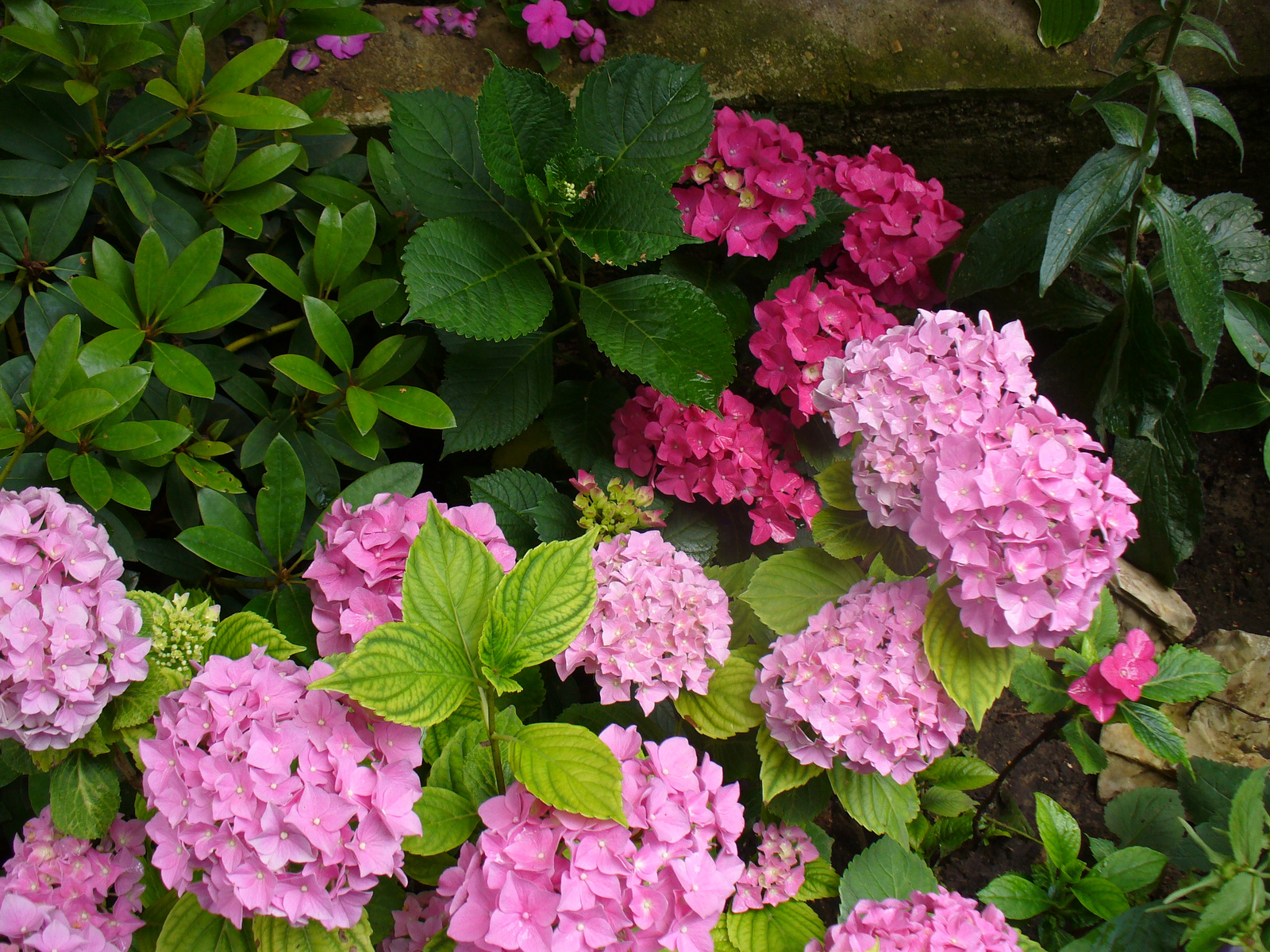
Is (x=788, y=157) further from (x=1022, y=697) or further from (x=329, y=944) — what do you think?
(x=329, y=944)

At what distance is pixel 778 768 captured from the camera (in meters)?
1.14

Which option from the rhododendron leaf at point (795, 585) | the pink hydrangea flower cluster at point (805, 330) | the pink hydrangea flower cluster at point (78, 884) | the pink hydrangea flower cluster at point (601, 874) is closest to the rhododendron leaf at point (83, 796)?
the pink hydrangea flower cluster at point (78, 884)

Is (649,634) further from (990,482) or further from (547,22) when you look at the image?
(547,22)

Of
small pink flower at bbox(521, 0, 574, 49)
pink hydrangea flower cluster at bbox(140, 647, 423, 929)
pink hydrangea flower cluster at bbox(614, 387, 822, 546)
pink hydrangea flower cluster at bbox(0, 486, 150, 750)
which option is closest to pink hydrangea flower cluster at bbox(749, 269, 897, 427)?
pink hydrangea flower cluster at bbox(614, 387, 822, 546)

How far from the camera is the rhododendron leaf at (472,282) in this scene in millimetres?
1289

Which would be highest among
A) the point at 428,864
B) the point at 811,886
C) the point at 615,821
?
the point at 615,821

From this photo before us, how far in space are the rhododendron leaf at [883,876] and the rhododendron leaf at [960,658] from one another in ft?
0.95

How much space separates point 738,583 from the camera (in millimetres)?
1353

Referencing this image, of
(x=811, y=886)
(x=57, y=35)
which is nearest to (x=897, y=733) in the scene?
(x=811, y=886)

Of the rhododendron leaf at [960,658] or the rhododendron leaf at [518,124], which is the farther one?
the rhododendron leaf at [518,124]

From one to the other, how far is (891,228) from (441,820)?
1.36m

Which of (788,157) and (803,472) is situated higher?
(788,157)

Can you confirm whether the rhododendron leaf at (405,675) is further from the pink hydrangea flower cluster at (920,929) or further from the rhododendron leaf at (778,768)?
the pink hydrangea flower cluster at (920,929)

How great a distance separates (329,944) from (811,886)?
27.7 inches
